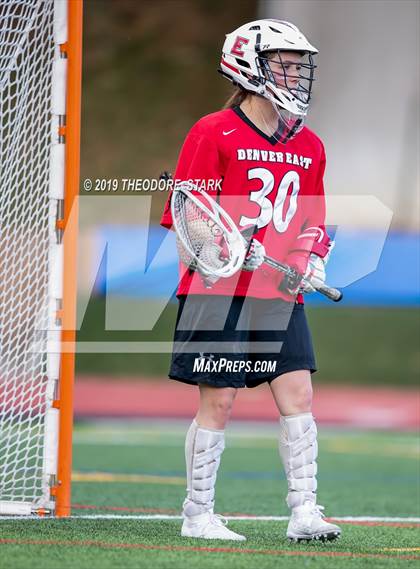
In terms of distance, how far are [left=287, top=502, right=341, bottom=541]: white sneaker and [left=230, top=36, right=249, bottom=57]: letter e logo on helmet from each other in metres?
1.31

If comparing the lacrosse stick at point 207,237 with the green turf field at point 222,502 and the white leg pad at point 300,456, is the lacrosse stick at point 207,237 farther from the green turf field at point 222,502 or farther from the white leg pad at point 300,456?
the green turf field at point 222,502

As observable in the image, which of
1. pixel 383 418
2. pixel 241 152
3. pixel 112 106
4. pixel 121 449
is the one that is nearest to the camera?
pixel 241 152

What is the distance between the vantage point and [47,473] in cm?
394

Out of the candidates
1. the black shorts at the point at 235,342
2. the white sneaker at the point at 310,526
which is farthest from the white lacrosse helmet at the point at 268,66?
the white sneaker at the point at 310,526

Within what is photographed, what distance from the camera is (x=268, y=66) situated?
3.42 metres

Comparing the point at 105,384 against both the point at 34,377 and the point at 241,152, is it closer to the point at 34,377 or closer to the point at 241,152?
the point at 34,377

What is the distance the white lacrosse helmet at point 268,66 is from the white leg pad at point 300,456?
0.83 meters

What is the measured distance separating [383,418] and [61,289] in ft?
23.7

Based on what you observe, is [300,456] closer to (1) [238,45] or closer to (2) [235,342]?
(2) [235,342]

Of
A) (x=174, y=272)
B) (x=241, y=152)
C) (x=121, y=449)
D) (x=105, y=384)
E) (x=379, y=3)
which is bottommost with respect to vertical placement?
(x=105, y=384)

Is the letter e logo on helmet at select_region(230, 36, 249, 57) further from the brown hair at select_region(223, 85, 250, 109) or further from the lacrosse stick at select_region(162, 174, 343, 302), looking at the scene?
the lacrosse stick at select_region(162, 174, 343, 302)

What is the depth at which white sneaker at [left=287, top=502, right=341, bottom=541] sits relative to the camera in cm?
327

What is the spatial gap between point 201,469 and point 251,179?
2.73 ft

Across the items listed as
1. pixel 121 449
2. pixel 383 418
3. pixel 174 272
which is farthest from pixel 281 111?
pixel 383 418
